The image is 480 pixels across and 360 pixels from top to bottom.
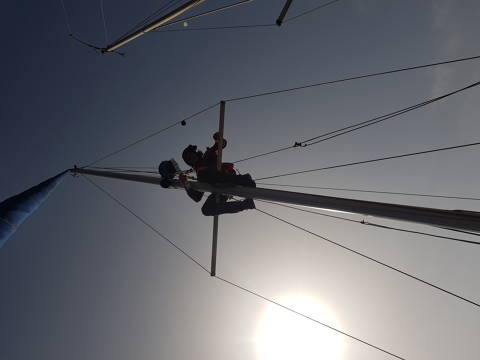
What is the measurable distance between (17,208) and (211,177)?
2.84 metres

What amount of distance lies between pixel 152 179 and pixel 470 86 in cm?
576

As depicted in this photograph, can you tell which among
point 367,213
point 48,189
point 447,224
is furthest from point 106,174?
point 447,224

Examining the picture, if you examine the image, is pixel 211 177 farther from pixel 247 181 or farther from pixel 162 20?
pixel 162 20

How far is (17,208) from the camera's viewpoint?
13.7ft

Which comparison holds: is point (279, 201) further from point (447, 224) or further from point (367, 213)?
point (447, 224)

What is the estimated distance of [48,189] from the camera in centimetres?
580

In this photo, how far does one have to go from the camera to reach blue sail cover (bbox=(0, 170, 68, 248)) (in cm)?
360

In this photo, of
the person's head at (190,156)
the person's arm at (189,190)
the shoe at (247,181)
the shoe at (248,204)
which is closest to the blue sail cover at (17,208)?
the person's arm at (189,190)

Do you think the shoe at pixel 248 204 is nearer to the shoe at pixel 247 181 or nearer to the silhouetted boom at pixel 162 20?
the shoe at pixel 247 181

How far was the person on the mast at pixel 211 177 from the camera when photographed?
5137mm

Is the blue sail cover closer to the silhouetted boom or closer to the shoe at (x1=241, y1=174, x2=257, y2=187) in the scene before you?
the shoe at (x1=241, y1=174, x2=257, y2=187)

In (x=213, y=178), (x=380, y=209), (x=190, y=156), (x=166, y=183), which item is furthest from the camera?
(x=190, y=156)

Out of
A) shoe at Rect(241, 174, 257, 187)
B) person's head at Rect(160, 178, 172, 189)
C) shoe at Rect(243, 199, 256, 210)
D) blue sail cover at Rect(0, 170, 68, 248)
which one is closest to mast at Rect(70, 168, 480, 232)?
shoe at Rect(241, 174, 257, 187)

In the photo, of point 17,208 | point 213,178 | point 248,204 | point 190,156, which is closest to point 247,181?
point 213,178
